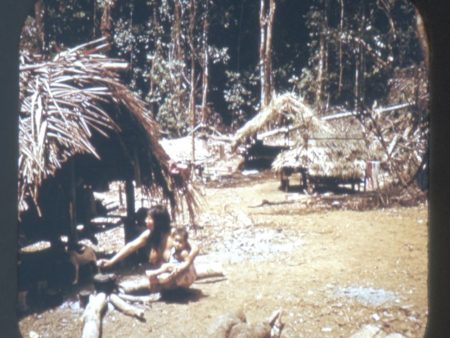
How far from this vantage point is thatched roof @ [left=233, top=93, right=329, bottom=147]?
2697mm

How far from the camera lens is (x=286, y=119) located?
9.04ft

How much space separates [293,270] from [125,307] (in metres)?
0.77

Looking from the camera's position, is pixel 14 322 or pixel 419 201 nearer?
pixel 14 322

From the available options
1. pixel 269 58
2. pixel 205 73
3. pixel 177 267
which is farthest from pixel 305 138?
pixel 177 267

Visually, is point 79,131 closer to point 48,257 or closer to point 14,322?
point 48,257

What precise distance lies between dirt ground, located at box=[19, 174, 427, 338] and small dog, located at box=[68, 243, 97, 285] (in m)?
0.08

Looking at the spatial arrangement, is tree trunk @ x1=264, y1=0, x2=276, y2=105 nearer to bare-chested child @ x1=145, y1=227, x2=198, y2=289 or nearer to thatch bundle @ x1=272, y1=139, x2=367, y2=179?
thatch bundle @ x1=272, y1=139, x2=367, y2=179

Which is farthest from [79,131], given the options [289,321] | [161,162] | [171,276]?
[289,321]

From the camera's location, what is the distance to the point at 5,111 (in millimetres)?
2426

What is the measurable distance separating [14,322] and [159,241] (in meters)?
0.71

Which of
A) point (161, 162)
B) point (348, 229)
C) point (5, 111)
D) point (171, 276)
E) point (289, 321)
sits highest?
point (5, 111)

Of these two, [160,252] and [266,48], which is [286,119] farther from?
[160,252]

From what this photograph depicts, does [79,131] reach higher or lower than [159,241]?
higher

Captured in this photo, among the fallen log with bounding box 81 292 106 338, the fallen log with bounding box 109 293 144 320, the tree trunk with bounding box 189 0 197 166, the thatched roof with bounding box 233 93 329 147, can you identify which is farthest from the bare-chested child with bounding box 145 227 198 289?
the thatched roof with bounding box 233 93 329 147
